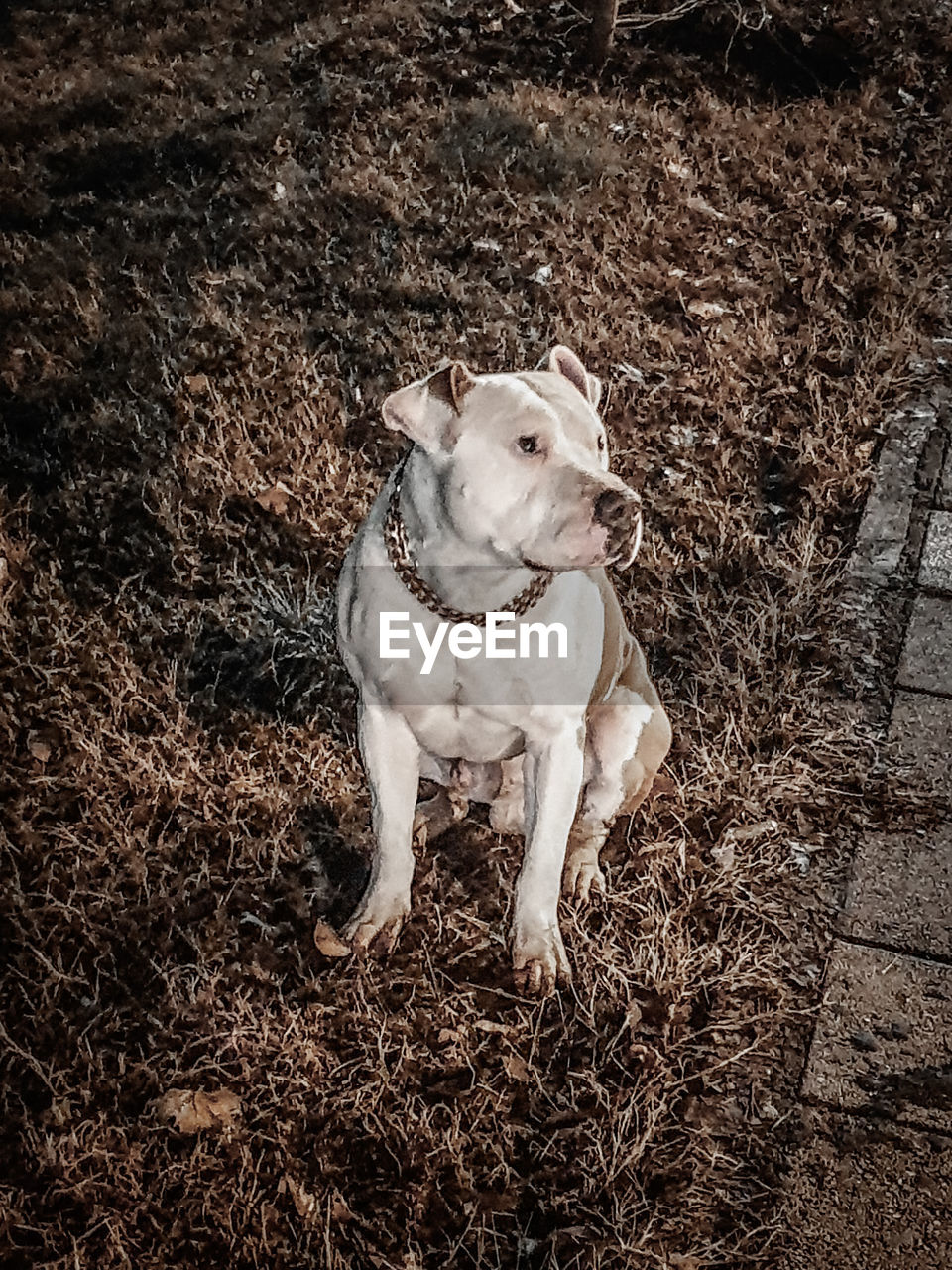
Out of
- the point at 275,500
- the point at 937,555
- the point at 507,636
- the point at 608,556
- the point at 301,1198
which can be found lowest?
the point at 301,1198

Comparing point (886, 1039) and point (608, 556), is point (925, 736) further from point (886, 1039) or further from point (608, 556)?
point (608, 556)

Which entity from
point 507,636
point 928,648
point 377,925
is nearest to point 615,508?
point 507,636

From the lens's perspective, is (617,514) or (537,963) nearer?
(617,514)

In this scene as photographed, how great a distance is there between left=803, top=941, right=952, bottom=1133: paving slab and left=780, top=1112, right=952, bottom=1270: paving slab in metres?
0.07

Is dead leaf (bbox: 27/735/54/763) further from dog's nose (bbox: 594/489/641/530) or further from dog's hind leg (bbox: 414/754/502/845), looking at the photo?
dog's nose (bbox: 594/489/641/530)

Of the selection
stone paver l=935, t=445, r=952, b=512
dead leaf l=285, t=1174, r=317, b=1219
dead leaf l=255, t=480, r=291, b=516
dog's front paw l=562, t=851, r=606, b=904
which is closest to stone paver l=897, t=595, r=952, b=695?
stone paver l=935, t=445, r=952, b=512

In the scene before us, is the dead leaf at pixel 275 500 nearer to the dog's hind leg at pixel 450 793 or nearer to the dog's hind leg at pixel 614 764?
the dog's hind leg at pixel 450 793

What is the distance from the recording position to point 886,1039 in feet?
9.62

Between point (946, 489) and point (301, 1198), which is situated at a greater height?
point (946, 489)

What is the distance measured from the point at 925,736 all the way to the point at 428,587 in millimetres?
1949

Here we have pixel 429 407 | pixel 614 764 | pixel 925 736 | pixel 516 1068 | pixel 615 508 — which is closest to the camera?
pixel 615 508

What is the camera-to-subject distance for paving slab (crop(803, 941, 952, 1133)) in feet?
9.23

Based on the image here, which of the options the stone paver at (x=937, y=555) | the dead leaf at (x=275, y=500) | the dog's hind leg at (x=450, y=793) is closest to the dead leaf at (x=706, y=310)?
the stone paver at (x=937, y=555)

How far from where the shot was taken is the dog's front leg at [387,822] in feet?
9.17
